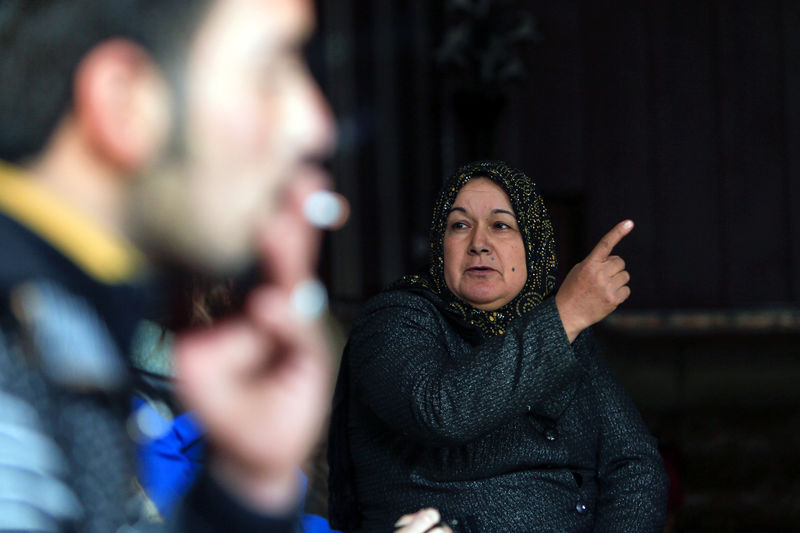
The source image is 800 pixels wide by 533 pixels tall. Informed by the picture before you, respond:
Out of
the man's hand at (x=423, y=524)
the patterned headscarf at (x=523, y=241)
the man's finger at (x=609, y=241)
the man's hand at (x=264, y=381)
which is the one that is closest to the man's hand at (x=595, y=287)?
the man's finger at (x=609, y=241)

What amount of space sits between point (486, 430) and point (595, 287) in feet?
0.88

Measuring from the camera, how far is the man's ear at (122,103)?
36cm

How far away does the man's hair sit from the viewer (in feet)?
1.22

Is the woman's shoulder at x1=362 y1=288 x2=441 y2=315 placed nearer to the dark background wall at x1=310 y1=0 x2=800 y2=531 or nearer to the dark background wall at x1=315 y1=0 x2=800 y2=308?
the dark background wall at x1=310 y1=0 x2=800 y2=531

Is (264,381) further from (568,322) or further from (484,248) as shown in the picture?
(484,248)

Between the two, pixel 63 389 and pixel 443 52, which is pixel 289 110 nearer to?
pixel 63 389

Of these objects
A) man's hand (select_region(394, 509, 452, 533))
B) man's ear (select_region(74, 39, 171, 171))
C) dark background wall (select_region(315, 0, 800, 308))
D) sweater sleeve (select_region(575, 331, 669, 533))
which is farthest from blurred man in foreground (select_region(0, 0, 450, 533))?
dark background wall (select_region(315, 0, 800, 308))

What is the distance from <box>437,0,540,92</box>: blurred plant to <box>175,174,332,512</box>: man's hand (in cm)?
384

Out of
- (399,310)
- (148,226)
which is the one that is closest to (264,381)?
(148,226)

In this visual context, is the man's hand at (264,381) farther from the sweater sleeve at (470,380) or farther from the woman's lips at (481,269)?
the woman's lips at (481,269)

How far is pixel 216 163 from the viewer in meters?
0.36

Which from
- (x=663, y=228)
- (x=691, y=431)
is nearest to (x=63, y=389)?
(x=691, y=431)

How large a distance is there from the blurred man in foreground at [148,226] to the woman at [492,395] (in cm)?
94

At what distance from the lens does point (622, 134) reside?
4.56 m
